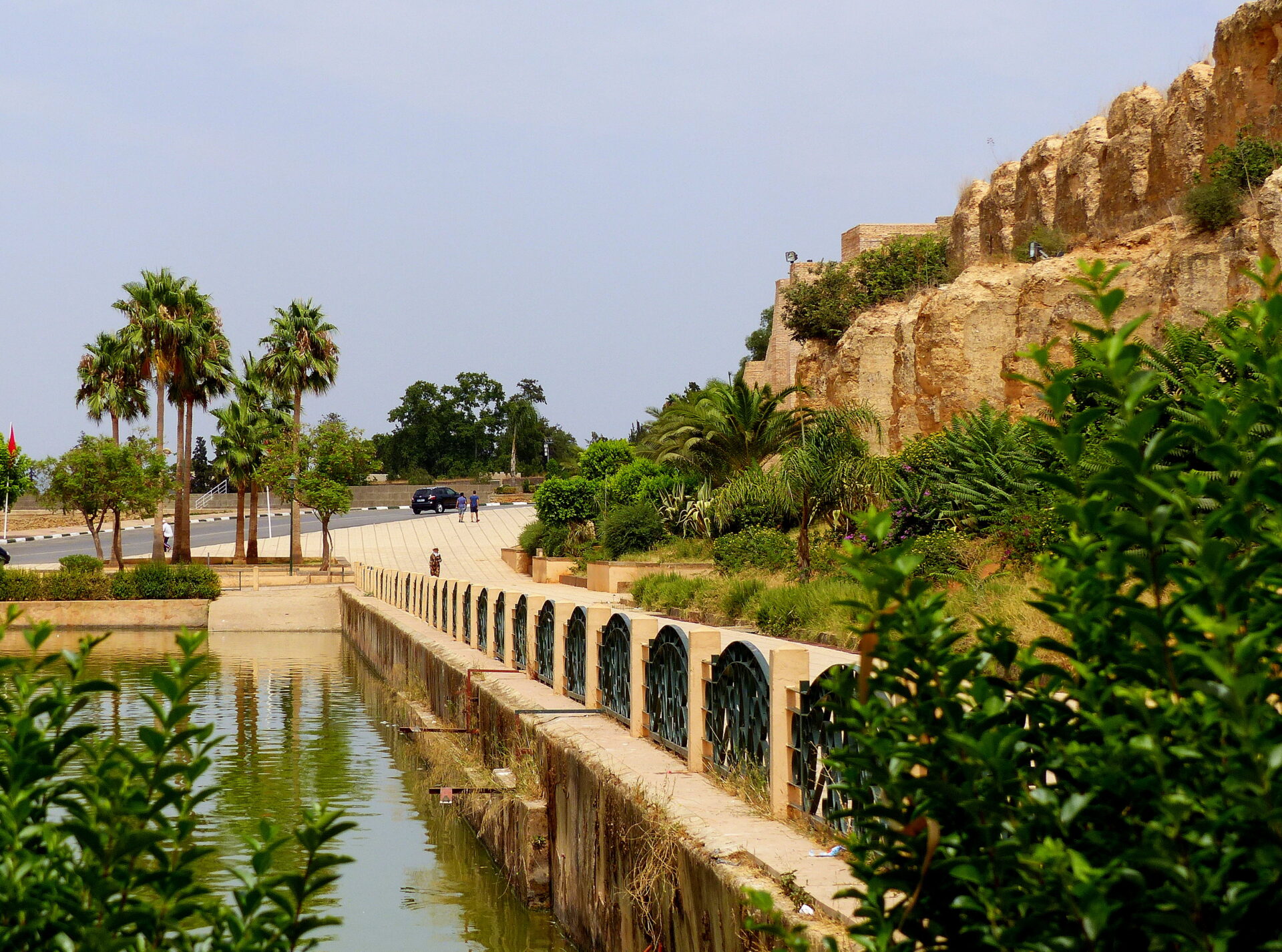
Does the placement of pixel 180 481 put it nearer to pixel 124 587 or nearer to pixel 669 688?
pixel 124 587

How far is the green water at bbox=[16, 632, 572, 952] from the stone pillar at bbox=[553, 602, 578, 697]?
57.9 inches

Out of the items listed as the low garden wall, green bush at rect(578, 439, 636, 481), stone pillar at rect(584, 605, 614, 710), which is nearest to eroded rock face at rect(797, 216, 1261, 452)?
green bush at rect(578, 439, 636, 481)

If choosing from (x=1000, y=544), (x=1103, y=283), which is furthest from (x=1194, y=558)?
(x=1000, y=544)

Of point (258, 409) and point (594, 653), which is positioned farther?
point (258, 409)

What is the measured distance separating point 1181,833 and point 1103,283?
0.98 meters

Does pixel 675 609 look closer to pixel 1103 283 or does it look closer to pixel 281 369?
pixel 1103 283

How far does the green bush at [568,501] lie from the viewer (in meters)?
41.2

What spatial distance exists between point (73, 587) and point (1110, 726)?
32.1 m

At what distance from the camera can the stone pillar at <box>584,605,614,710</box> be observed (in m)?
10.2

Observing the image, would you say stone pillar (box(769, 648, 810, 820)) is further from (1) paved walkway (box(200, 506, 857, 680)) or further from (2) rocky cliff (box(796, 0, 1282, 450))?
(1) paved walkway (box(200, 506, 857, 680))

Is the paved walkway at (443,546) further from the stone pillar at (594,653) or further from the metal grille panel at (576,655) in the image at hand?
the stone pillar at (594,653)

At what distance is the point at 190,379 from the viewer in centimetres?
4206

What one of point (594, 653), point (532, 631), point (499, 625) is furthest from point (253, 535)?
point (594, 653)

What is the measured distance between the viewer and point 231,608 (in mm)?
31688
